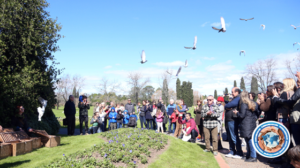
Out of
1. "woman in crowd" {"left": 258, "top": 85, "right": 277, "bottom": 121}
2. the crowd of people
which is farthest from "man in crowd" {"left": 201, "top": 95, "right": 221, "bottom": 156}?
"woman in crowd" {"left": 258, "top": 85, "right": 277, "bottom": 121}

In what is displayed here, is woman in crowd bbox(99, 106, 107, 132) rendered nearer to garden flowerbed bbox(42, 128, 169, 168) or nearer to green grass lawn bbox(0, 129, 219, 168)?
green grass lawn bbox(0, 129, 219, 168)

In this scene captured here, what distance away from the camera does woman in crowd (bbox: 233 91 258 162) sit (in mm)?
6625

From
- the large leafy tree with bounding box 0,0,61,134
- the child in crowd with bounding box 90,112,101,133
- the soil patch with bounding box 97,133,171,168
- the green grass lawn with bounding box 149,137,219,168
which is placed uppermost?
the large leafy tree with bounding box 0,0,61,134

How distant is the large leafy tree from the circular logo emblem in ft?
27.6

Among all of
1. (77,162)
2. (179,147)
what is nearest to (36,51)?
(77,162)

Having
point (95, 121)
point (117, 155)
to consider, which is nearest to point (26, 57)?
point (95, 121)

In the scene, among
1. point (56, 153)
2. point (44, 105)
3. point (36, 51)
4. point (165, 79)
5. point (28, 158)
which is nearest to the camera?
point (28, 158)

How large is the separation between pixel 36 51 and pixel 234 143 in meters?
8.67

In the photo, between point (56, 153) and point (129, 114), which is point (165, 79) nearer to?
point (129, 114)

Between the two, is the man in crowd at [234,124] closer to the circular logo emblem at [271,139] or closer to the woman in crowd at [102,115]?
the circular logo emblem at [271,139]

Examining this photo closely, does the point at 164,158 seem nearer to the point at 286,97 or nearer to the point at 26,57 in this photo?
the point at 286,97

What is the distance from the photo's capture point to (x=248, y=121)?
6668 mm

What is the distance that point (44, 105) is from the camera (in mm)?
10094

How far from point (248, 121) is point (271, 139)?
995mm
